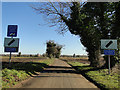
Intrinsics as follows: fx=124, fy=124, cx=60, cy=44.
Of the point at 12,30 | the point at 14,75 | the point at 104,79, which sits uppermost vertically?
the point at 12,30

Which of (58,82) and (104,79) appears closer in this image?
(58,82)

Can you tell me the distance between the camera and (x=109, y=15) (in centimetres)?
1628

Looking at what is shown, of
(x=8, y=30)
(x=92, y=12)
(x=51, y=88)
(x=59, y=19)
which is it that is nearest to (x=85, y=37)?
(x=92, y=12)

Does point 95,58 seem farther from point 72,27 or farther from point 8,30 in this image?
point 8,30

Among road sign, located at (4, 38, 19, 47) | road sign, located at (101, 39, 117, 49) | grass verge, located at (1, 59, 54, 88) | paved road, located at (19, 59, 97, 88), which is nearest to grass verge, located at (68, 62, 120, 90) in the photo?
paved road, located at (19, 59, 97, 88)

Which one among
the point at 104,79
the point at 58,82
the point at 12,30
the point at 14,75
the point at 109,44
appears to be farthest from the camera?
the point at 109,44

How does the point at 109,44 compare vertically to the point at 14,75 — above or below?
above

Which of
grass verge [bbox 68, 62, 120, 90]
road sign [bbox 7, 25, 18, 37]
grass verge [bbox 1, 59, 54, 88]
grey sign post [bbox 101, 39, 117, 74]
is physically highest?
road sign [bbox 7, 25, 18, 37]

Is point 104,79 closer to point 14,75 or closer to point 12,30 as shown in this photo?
point 14,75

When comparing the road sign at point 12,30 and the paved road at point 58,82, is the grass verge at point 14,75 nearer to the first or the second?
the paved road at point 58,82

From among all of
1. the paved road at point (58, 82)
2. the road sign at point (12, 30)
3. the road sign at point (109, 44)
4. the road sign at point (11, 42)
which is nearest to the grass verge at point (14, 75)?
the paved road at point (58, 82)

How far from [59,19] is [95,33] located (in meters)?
6.35

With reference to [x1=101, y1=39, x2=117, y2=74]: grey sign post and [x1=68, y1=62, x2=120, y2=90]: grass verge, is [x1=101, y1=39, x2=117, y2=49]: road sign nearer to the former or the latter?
[x1=101, y1=39, x2=117, y2=74]: grey sign post

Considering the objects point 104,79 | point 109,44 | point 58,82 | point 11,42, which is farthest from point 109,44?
point 11,42
